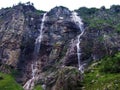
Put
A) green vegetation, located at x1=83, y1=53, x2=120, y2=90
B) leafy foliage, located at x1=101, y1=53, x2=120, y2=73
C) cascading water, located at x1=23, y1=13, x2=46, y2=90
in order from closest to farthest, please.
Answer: green vegetation, located at x1=83, y1=53, x2=120, y2=90 → leafy foliage, located at x1=101, y1=53, x2=120, y2=73 → cascading water, located at x1=23, y1=13, x2=46, y2=90

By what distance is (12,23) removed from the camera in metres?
168

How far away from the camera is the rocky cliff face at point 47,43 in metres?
140

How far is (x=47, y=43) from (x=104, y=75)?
4862cm

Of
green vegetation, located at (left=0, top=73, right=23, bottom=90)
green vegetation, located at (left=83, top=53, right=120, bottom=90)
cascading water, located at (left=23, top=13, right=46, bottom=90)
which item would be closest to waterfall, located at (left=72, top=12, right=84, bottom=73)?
green vegetation, located at (left=83, top=53, right=120, bottom=90)

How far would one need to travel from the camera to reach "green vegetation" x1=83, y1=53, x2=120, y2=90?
314ft

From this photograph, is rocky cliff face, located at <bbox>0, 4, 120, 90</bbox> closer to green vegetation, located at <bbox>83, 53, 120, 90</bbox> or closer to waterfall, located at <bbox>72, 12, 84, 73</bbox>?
waterfall, located at <bbox>72, 12, 84, 73</bbox>

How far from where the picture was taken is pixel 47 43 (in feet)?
504

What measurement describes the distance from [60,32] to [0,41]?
27998 mm

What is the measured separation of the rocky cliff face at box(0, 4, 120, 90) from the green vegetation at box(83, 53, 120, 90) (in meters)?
12.4

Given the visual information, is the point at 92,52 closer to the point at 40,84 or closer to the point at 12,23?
the point at 40,84

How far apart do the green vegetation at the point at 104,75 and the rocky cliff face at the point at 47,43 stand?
1243 centimetres

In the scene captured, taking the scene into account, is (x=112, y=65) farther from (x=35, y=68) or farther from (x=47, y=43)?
(x=47, y=43)

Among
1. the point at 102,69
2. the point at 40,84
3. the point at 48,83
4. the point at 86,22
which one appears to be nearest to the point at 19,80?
the point at 40,84

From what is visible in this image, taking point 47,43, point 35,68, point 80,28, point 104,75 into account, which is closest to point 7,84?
point 35,68
